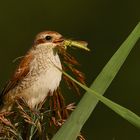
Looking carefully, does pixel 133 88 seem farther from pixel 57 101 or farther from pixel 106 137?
pixel 57 101

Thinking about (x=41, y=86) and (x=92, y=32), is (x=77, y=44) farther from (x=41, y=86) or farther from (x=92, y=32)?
(x=92, y=32)

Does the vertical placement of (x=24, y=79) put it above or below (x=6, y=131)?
below

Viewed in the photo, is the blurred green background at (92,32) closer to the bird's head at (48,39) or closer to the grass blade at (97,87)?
the bird's head at (48,39)

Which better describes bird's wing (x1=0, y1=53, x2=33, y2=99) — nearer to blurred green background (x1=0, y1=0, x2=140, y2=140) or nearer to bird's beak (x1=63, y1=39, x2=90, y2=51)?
bird's beak (x1=63, y1=39, x2=90, y2=51)

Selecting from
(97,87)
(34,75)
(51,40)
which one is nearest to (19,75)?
(34,75)

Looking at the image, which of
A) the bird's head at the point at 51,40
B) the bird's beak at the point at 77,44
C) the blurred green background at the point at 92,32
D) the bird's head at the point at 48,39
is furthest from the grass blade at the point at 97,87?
the blurred green background at the point at 92,32

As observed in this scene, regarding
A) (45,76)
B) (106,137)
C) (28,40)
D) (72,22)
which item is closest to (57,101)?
(45,76)
